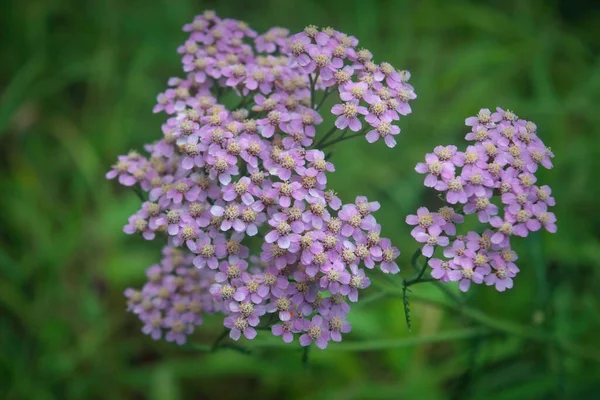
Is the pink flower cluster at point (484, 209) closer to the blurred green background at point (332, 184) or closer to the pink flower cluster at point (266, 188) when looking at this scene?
the pink flower cluster at point (266, 188)

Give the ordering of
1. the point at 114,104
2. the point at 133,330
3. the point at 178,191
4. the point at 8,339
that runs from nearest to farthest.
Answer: the point at 178,191 < the point at 8,339 < the point at 133,330 < the point at 114,104

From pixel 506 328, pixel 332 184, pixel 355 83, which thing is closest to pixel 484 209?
pixel 355 83

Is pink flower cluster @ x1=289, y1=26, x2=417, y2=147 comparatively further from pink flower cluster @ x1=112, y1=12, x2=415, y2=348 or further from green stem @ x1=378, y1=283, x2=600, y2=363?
green stem @ x1=378, y1=283, x2=600, y2=363

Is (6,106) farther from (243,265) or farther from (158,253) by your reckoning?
(243,265)

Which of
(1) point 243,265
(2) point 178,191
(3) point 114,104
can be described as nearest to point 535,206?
(1) point 243,265

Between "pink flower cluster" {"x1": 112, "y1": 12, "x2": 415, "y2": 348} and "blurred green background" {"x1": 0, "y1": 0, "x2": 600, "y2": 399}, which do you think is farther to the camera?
"blurred green background" {"x1": 0, "y1": 0, "x2": 600, "y2": 399}

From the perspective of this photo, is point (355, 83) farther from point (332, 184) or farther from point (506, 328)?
point (332, 184)

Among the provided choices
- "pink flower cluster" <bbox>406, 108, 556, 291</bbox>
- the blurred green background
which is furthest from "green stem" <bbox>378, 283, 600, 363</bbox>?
"pink flower cluster" <bbox>406, 108, 556, 291</bbox>
